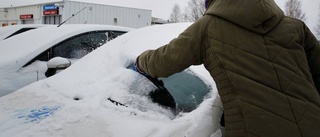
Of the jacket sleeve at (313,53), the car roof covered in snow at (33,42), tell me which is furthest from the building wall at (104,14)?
the jacket sleeve at (313,53)

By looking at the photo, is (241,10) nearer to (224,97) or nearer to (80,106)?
(224,97)

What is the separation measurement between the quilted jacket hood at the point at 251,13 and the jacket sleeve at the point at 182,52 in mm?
101

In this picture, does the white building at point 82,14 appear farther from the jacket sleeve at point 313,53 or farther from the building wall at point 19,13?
the jacket sleeve at point 313,53

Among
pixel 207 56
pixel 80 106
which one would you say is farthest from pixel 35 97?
pixel 207 56

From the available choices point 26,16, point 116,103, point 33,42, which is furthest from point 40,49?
point 26,16

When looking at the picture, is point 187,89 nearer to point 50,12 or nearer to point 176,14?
point 50,12

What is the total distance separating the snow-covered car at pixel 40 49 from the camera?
11.5 feet

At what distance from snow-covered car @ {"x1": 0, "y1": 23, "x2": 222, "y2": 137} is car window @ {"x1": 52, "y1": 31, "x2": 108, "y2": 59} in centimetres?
146

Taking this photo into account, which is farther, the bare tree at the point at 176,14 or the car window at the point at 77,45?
the bare tree at the point at 176,14

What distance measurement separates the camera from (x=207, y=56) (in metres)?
1.39

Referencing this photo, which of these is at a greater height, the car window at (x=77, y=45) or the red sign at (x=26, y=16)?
the car window at (x=77, y=45)

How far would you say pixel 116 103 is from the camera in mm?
1929

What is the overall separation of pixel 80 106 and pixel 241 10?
1.21 metres

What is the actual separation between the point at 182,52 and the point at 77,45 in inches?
117
